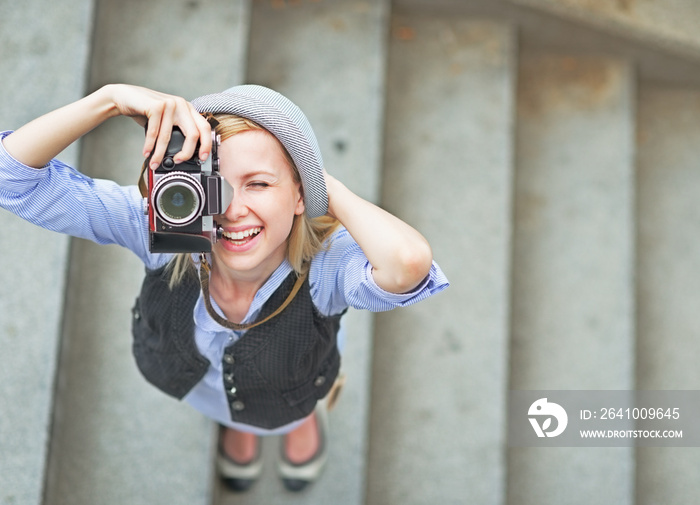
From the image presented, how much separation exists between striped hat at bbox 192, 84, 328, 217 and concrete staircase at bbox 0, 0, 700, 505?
967 mm

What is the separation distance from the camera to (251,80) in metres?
2.37

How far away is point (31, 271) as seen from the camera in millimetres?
1959

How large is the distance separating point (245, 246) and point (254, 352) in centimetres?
29

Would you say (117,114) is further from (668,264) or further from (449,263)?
(668,264)

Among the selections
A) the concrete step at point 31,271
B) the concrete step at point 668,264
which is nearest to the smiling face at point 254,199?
the concrete step at point 31,271

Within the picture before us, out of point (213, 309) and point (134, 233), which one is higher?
point (134, 233)

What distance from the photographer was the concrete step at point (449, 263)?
2.35 meters

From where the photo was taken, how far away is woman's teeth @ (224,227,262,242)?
1.27 meters

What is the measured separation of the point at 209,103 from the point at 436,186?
1376mm

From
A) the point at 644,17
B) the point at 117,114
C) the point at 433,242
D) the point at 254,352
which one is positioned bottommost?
the point at 254,352

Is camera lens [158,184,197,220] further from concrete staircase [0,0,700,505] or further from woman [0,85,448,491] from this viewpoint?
concrete staircase [0,0,700,505]

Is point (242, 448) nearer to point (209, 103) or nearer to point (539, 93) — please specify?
point (209, 103)

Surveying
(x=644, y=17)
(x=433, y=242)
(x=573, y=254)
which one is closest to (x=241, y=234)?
(x=433, y=242)

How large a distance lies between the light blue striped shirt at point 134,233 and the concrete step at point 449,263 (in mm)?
965
